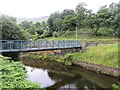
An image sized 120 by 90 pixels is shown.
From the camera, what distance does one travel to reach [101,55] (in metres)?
21.9

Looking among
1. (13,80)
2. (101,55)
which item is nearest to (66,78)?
(101,55)

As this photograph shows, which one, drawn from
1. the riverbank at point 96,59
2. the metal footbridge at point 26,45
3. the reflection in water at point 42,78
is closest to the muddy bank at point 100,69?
the riverbank at point 96,59

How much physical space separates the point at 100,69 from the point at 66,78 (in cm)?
354

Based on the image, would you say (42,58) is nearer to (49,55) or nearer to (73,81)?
(49,55)

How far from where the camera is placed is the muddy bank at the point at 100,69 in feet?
61.6

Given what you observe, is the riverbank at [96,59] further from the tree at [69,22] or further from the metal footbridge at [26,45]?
the tree at [69,22]

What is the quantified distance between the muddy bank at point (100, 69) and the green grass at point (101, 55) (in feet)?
1.17

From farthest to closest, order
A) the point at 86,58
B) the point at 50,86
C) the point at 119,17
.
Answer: the point at 119,17 < the point at 86,58 < the point at 50,86

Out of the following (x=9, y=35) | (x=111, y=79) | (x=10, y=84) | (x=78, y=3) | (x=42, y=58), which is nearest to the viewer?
(x=10, y=84)

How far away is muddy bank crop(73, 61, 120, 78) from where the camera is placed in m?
18.8

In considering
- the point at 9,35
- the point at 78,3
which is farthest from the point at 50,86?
the point at 78,3

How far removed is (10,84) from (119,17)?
26.1 metres

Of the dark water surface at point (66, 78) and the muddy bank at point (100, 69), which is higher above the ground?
the muddy bank at point (100, 69)

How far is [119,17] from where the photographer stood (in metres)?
31.9
